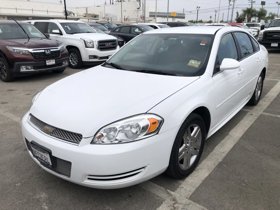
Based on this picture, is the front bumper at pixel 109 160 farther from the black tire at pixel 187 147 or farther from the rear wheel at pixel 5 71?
the rear wheel at pixel 5 71

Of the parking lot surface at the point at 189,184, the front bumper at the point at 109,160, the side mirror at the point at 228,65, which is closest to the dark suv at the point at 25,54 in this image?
the parking lot surface at the point at 189,184

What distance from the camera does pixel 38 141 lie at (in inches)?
108

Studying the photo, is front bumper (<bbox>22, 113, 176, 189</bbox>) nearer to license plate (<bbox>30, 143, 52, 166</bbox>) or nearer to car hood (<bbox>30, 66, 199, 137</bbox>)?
license plate (<bbox>30, 143, 52, 166</bbox>)

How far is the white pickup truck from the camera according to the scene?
9.99 m

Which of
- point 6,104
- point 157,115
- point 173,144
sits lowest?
point 6,104

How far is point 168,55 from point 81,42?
6843 mm

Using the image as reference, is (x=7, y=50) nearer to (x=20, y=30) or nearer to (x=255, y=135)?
(x=20, y=30)

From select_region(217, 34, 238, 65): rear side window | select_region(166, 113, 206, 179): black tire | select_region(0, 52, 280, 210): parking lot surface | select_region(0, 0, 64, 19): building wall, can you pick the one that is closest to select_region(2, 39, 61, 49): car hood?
select_region(0, 52, 280, 210): parking lot surface

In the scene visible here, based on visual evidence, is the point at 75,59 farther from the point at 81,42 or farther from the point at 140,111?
the point at 140,111

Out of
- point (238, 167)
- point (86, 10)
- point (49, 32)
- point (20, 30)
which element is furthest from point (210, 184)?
point (86, 10)

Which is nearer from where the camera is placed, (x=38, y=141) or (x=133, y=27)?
(x=38, y=141)

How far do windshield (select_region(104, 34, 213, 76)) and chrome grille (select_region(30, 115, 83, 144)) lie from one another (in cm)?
142

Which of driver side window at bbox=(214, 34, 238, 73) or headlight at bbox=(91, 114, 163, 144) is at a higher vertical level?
driver side window at bbox=(214, 34, 238, 73)

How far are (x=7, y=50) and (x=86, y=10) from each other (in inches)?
3847
